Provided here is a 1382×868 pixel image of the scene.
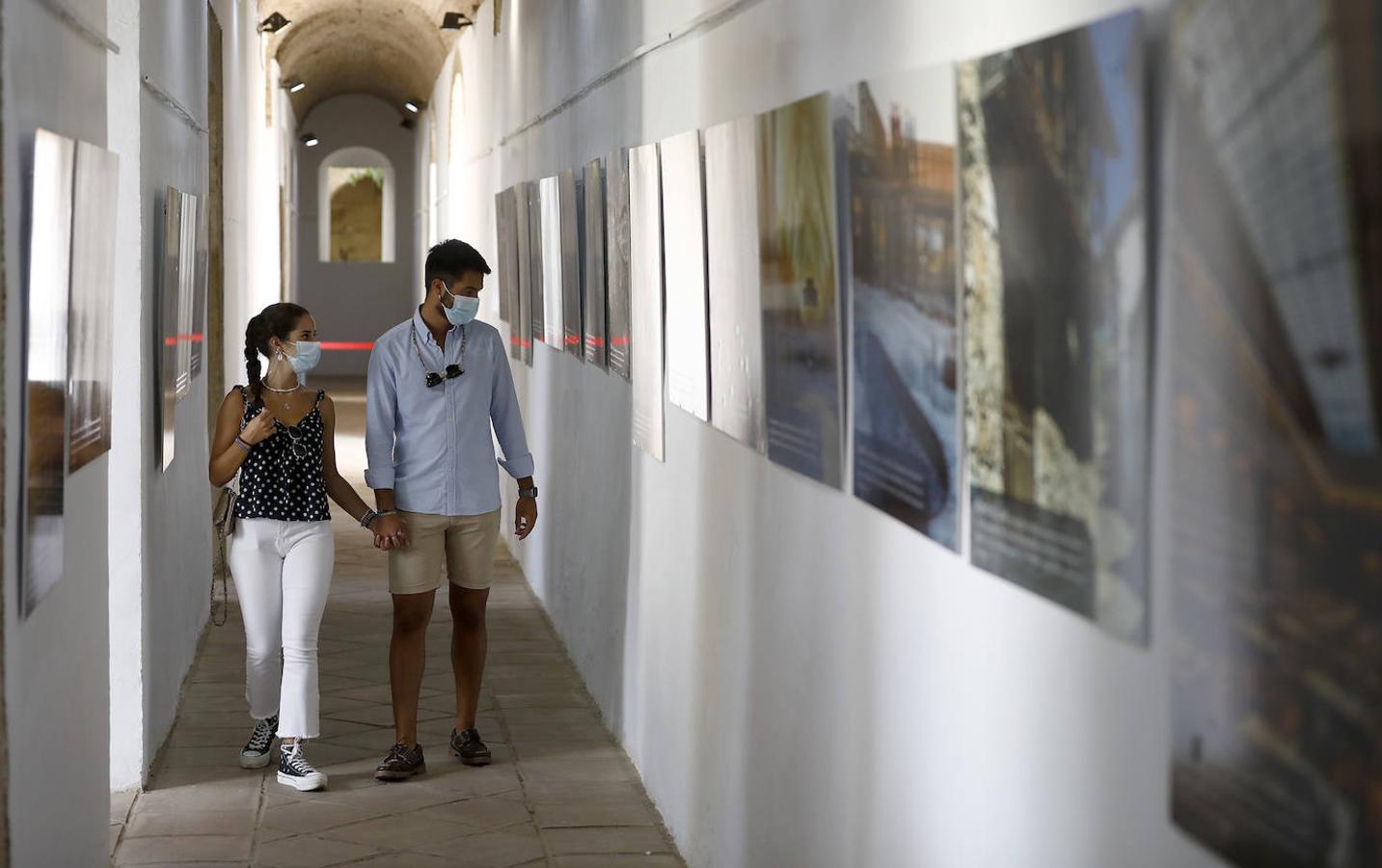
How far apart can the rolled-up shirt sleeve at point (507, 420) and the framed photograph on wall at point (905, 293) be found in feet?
9.62

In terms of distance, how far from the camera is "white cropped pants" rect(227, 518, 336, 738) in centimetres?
583

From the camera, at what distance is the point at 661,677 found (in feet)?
19.2

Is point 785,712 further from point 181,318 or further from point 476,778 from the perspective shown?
point 181,318

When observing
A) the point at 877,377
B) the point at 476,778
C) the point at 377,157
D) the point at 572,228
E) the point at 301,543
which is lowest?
the point at 476,778

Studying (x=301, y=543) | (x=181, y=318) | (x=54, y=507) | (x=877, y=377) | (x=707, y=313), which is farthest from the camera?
(x=181, y=318)

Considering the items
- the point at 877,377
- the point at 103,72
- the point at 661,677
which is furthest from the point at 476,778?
the point at 877,377

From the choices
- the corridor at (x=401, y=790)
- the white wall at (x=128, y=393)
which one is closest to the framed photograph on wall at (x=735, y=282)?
the corridor at (x=401, y=790)

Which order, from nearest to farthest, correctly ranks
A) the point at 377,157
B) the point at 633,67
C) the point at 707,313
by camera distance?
the point at 707,313
the point at 633,67
the point at 377,157

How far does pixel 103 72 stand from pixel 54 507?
4.62 feet

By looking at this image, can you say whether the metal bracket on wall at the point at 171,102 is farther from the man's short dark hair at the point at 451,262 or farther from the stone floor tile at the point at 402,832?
the stone floor tile at the point at 402,832

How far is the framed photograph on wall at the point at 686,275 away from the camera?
4.76m

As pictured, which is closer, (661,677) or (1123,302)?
(1123,302)

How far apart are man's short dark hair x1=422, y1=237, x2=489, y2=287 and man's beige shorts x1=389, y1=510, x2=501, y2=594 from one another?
2.69 ft

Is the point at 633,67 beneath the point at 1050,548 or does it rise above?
above
